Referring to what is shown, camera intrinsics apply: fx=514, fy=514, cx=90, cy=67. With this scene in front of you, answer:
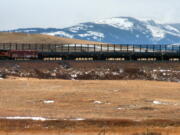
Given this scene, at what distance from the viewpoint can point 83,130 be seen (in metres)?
32.2

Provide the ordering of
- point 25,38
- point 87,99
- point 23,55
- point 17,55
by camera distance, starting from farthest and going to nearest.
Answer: point 25,38 → point 23,55 → point 17,55 → point 87,99

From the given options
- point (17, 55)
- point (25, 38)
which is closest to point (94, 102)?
point (17, 55)

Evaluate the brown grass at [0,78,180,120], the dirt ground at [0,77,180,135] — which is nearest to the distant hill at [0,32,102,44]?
the brown grass at [0,78,180,120]

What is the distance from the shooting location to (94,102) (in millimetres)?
44438

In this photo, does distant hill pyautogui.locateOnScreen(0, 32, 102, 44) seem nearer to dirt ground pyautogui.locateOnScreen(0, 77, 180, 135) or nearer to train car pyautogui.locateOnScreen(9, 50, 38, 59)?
train car pyautogui.locateOnScreen(9, 50, 38, 59)

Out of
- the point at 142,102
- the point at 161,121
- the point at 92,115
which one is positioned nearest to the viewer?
the point at 161,121

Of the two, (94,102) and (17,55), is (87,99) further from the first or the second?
(17,55)

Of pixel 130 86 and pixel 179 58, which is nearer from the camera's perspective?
pixel 130 86

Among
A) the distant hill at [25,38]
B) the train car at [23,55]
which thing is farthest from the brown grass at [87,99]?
the distant hill at [25,38]

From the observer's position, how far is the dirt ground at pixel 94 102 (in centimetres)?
3550

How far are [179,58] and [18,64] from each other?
3049 centimetres

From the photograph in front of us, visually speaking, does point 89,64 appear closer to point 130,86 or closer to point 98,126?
point 130,86

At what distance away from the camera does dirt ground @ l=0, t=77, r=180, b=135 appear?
35.5 meters

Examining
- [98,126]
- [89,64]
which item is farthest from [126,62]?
[98,126]
